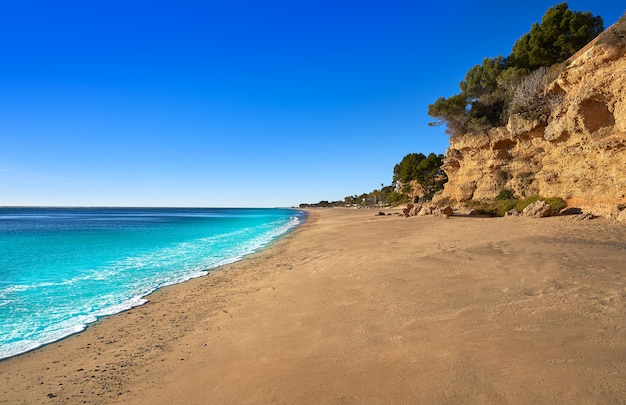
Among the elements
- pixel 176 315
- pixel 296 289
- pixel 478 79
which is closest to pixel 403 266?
pixel 296 289

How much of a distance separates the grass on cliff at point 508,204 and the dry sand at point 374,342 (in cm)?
958

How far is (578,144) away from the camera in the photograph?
679 inches

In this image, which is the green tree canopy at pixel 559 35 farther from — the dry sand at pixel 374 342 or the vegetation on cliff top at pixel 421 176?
the vegetation on cliff top at pixel 421 176

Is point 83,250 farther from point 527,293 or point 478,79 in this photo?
point 478,79

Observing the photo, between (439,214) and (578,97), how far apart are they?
1081 cm

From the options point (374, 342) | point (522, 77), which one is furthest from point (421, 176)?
point (374, 342)

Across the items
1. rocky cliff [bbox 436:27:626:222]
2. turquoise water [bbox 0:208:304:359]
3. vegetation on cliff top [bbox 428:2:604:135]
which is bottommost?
turquoise water [bbox 0:208:304:359]

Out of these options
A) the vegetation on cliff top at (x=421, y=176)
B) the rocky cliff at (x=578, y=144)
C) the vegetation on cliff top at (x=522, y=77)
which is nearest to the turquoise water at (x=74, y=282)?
the rocky cliff at (x=578, y=144)

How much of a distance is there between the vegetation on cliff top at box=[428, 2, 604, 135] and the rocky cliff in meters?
1.83

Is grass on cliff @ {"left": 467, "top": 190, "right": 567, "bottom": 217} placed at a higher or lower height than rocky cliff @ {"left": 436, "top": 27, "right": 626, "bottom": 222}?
lower

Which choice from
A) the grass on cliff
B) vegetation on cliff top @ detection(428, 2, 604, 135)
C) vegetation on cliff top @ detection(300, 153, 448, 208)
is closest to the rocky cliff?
the grass on cliff

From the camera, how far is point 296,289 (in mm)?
7902

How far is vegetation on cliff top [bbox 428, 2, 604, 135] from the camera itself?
73.6ft

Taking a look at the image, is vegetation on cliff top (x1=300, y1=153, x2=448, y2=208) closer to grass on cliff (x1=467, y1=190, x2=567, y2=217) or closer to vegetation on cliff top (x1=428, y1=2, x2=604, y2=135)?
vegetation on cliff top (x1=428, y1=2, x2=604, y2=135)
